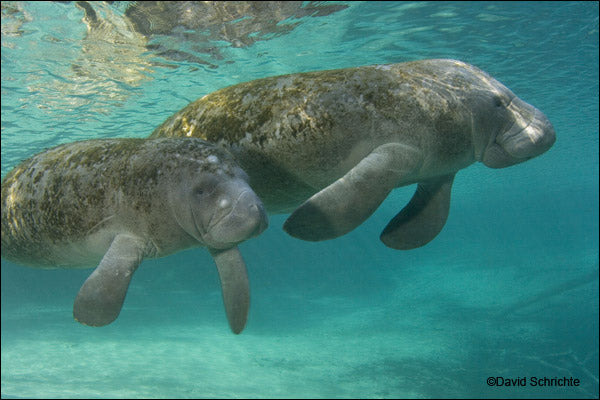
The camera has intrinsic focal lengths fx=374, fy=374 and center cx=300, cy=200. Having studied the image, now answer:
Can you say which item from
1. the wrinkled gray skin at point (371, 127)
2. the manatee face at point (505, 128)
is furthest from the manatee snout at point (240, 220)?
the manatee face at point (505, 128)

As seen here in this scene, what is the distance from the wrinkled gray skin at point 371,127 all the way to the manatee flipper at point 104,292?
107 centimetres

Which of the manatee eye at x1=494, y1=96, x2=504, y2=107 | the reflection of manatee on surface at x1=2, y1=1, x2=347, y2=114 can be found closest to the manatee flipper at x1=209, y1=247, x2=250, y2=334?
the manatee eye at x1=494, y1=96, x2=504, y2=107

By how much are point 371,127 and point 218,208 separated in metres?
1.14

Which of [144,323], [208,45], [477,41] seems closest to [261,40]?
[208,45]

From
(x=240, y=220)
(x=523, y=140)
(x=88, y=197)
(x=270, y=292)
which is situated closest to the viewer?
(x=240, y=220)

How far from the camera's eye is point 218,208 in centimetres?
222

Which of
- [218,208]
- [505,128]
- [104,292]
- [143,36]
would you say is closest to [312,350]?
[143,36]

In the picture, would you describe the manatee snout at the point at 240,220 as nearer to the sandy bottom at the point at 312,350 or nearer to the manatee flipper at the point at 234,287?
the manatee flipper at the point at 234,287

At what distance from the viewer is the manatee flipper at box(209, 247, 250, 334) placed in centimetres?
243

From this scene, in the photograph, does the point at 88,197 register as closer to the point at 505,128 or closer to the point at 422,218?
the point at 422,218

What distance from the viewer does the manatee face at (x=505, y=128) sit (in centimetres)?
269

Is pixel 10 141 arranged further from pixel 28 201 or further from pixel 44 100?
pixel 28 201

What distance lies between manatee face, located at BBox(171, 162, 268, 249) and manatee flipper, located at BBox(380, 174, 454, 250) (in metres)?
1.36

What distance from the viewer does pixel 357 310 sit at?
22000mm
